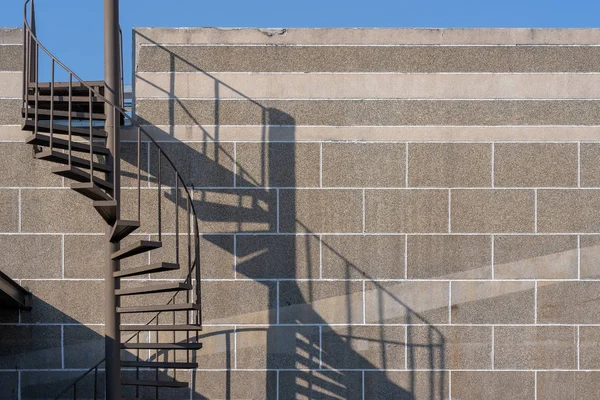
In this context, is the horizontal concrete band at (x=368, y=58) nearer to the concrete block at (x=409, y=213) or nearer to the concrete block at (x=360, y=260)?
the concrete block at (x=409, y=213)

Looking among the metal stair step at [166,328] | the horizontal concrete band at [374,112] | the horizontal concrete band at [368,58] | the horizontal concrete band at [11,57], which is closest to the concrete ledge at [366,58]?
the horizontal concrete band at [368,58]

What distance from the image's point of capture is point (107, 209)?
5.65 meters

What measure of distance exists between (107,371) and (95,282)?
78 cm

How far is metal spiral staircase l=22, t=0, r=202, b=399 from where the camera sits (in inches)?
220

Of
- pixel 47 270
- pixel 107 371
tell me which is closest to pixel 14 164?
pixel 47 270

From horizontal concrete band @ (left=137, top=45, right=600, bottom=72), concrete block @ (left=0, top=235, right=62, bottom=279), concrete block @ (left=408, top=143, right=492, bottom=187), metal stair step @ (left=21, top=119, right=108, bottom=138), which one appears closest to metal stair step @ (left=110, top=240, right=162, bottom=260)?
concrete block @ (left=0, top=235, right=62, bottom=279)

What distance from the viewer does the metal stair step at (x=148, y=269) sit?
552 centimetres

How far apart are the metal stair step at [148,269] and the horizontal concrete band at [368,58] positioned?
1660 millimetres

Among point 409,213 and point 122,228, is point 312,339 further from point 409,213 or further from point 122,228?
point 122,228

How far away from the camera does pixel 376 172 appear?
21.2 feet

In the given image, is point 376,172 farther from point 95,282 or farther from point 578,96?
point 95,282

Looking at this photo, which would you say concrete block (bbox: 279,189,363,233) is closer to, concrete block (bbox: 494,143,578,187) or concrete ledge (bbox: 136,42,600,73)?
concrete ledge (bbox: 136,42,600,73)

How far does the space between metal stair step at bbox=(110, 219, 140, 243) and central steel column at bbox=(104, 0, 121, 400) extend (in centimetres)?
6

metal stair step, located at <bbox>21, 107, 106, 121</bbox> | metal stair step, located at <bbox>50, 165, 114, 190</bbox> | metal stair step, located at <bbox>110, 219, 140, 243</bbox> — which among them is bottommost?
metal stair step, located at <bbox>110, 219, 140, 243</bbox>
